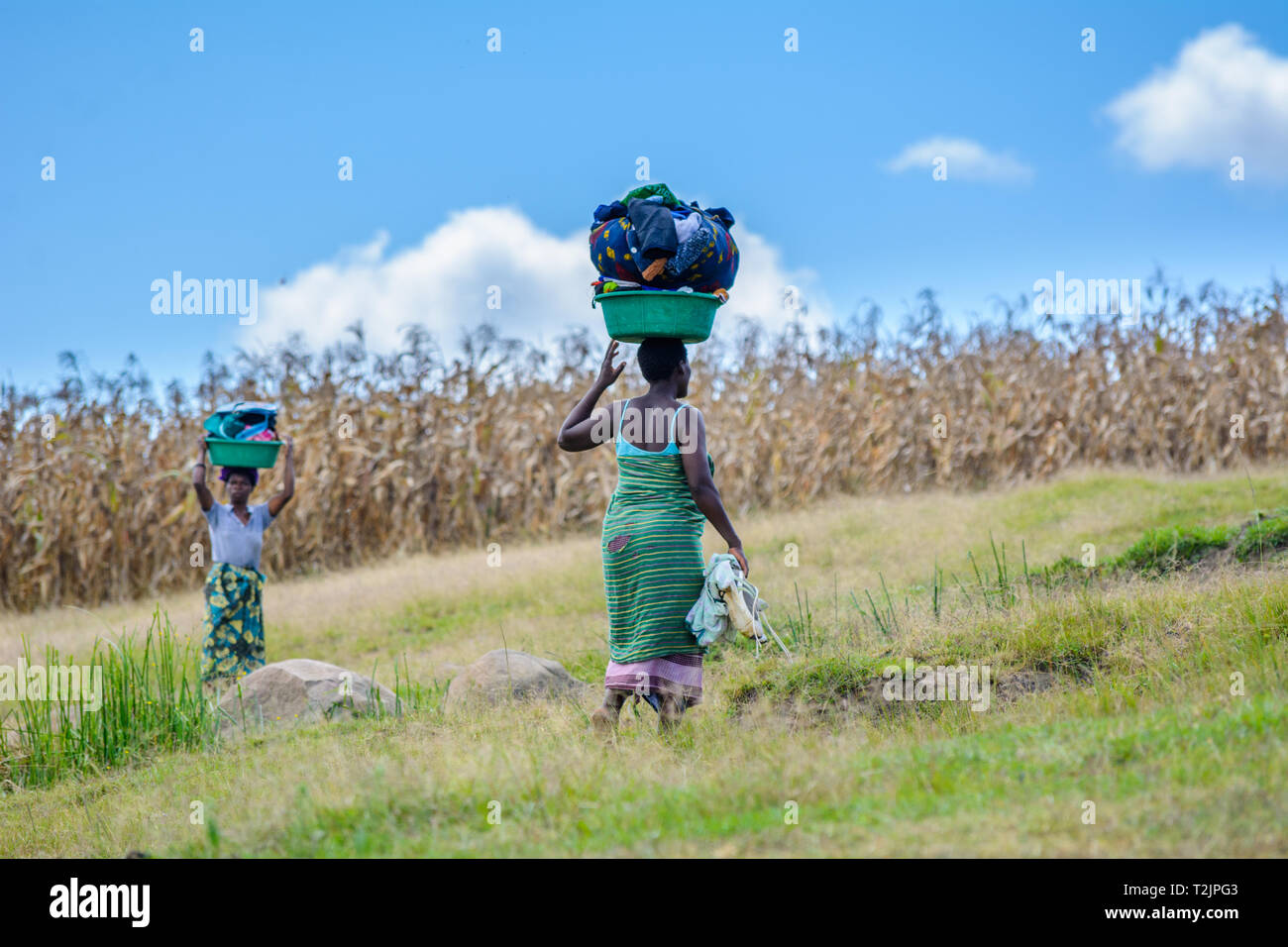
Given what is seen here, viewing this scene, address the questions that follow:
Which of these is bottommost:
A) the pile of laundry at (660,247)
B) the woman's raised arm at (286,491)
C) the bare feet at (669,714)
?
the bare feet at (669,714)

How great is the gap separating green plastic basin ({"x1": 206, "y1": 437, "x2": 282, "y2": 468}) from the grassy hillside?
7.11 ft

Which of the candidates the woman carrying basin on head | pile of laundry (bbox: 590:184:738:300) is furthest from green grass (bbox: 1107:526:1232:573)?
the woman carrying basin on head

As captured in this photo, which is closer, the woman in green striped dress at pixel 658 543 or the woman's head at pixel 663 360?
the woman in green striped dress at pixel 658 543

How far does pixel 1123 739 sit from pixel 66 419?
16.6 m

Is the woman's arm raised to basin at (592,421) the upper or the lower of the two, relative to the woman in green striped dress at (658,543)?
upper

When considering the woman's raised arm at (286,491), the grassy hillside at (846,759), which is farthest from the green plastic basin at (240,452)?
the grassy hillside at (846,759)

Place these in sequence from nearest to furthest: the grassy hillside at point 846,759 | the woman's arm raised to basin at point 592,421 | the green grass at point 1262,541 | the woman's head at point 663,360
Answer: the grassy hillside at point 846,759 → the woman's head at point 663,360 → the woman's arm raised to basin at point 592,421 → the green grass at point 1262,541

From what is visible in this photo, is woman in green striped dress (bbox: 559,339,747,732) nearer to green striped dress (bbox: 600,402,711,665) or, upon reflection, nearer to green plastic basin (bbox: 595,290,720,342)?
green striped dress (bbox: 600,402,711,665)

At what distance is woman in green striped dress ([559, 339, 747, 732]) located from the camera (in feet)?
18.0

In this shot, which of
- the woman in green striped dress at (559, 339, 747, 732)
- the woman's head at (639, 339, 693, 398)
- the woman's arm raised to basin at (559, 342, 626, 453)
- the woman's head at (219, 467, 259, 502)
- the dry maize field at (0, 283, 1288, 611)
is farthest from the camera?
the dry maize field at (0, 283, 1288, 611)

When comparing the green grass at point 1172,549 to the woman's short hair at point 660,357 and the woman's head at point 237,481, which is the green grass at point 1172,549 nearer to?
the woman's short hair at point 660,357

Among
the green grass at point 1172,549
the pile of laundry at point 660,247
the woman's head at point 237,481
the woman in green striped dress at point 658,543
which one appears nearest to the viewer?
the pile of laundry at point 660,247

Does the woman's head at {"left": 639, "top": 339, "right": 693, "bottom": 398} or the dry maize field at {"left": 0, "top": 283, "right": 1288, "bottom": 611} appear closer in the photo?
the woman's head at {"left": 639, "top": 339, "right": 693, "bottom": 398}

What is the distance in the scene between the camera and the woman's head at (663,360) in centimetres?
558
